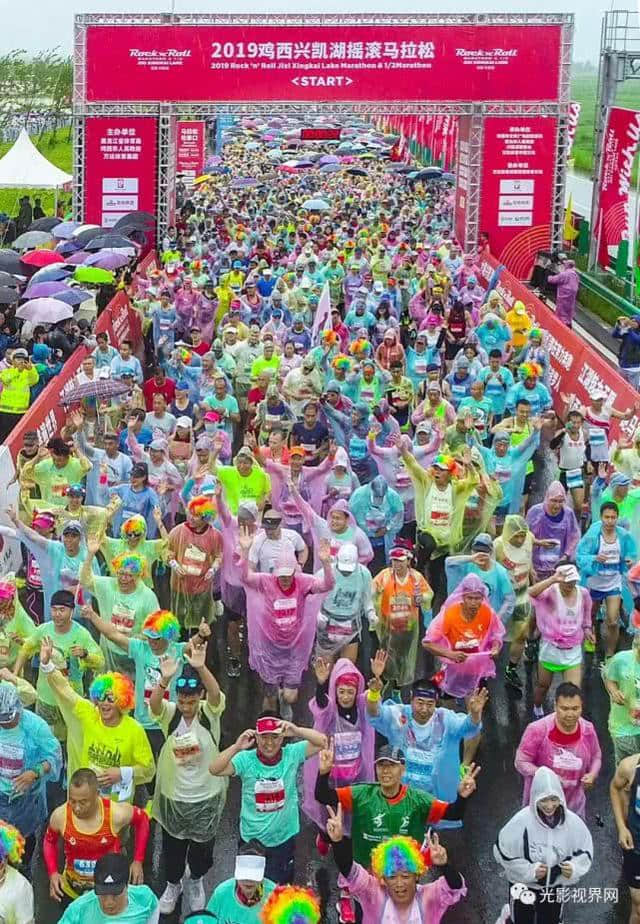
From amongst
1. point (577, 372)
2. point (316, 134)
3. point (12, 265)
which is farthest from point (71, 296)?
point (316, 134)

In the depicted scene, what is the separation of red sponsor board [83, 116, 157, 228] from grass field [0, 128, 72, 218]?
16.6 metres

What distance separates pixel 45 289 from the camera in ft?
61.4

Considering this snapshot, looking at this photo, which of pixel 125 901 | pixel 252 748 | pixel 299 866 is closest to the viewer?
pixel 125 901

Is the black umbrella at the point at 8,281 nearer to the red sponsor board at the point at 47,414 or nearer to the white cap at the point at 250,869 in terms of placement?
the red sponsor board at the point at 47,414

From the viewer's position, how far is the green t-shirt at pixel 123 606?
840 centimetres

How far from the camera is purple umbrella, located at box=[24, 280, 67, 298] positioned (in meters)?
18.6

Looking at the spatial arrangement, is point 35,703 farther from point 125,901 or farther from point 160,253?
point 160,253

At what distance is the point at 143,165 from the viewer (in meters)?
28.6

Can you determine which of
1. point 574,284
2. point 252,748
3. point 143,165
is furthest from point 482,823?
point 143,165

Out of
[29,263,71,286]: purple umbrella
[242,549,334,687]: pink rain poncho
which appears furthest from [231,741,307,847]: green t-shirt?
[29,263,71,286]: purple umbrella

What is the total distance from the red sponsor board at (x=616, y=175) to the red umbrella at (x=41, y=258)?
1164cm

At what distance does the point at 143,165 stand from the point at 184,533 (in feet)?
65.7

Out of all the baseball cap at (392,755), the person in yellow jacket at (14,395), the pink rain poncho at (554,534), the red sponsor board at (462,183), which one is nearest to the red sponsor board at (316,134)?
the red sponsor board at (462,183)

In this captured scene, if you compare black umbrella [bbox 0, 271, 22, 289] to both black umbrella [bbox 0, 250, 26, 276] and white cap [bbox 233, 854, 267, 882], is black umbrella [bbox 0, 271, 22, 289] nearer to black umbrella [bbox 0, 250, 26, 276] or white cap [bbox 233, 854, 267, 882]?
black umbrella [bbox 0, 250, 26, 276]
